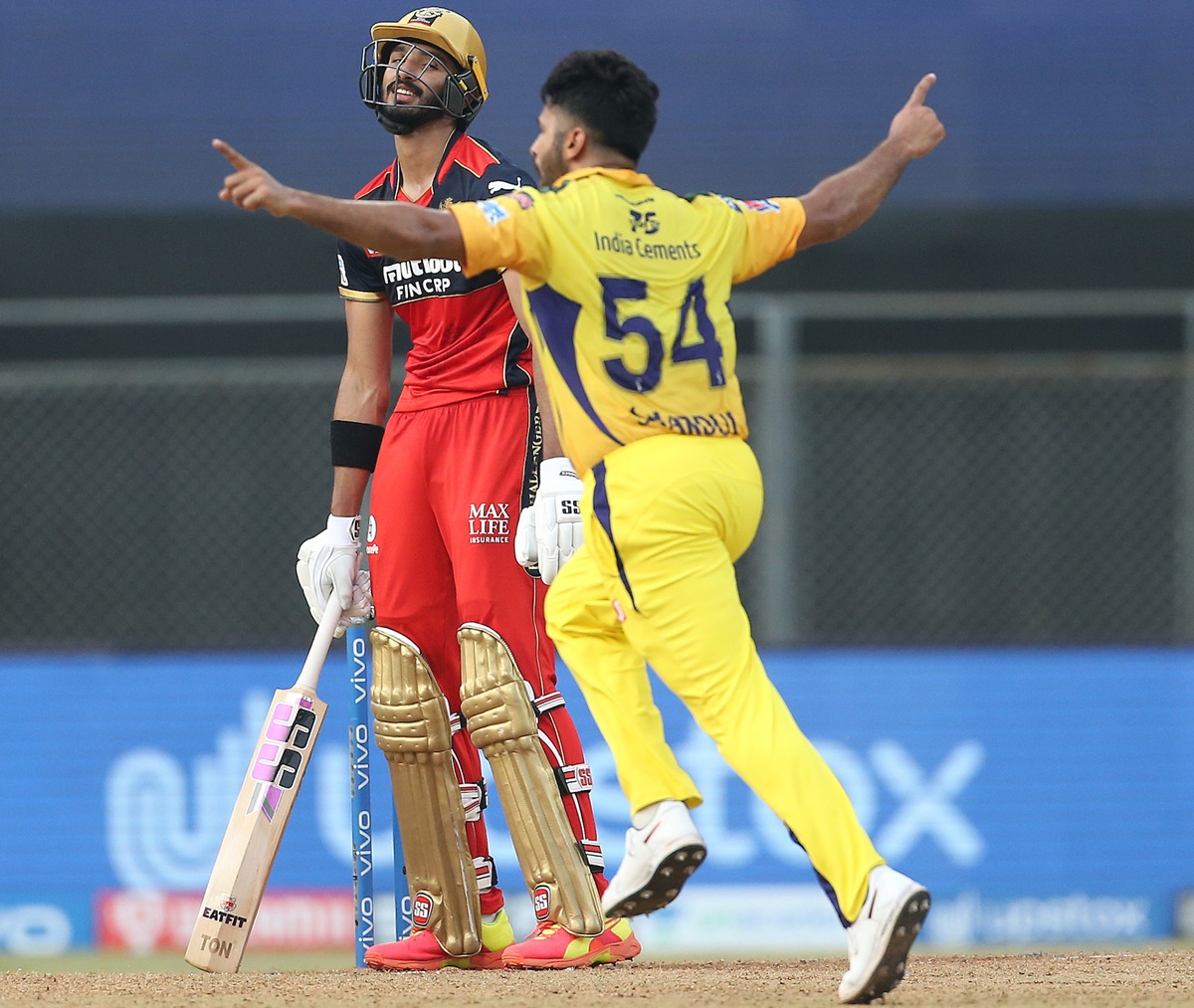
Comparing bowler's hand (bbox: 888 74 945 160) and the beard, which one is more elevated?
the beard

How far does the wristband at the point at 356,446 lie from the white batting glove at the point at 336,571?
0.49 feet

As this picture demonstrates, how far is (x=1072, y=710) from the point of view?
766cm

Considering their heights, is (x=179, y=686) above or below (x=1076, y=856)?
above

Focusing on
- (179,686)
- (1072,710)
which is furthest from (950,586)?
(179,686)

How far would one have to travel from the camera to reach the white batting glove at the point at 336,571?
4609 mm

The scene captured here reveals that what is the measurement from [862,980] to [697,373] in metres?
1.22

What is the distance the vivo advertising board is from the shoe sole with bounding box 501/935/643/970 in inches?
117

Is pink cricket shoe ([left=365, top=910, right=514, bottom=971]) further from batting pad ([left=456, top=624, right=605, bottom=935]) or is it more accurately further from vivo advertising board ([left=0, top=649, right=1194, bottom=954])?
vivo advertising board ([left=0, top=649, right=1194, bottom=954])

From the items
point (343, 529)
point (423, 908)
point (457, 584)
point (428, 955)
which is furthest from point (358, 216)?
point (428, 955)

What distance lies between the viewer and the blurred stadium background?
7594 mm

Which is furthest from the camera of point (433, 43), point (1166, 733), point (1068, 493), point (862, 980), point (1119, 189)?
point (1119, 189)

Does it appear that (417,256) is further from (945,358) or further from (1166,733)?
(945,358)

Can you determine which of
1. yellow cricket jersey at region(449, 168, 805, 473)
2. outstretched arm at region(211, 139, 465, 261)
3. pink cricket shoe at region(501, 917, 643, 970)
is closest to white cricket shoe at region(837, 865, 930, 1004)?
yellow cricket jersey at region(449, 168, 805, 473)

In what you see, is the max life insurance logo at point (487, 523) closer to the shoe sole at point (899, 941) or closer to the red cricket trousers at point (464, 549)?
the red cricket trousers at point (464, 549)
